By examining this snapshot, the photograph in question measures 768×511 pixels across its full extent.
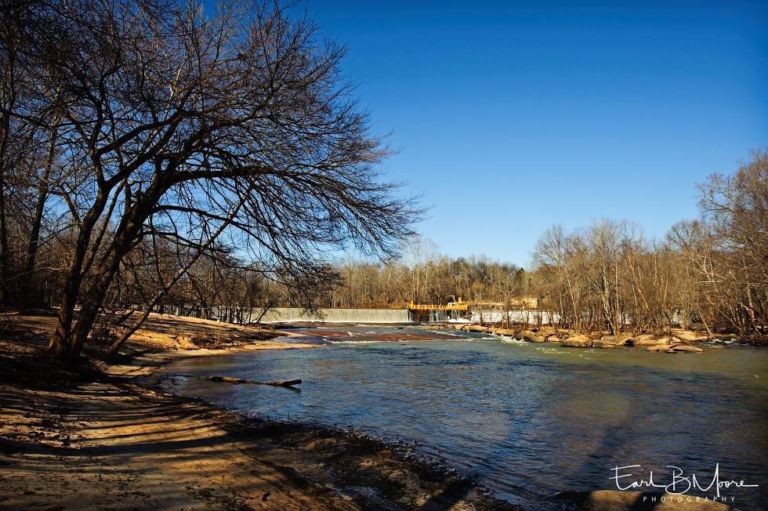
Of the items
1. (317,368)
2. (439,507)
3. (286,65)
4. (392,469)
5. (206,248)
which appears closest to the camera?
(439,507)

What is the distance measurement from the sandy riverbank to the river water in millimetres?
1320

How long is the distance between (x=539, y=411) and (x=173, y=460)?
9.83 meters

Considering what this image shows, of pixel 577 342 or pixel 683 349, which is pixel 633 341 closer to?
pixel 577 342

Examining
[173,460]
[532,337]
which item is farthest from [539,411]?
[532,337]

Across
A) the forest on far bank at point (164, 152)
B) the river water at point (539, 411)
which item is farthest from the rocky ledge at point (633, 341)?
the forest on far bank at point (164, 152)

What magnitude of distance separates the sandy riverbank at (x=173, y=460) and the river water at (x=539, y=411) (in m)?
1.32

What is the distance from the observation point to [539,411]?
42.9ft

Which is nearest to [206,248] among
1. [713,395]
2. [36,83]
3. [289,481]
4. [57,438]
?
[36,83]

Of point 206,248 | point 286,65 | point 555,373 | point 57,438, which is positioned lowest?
point 555,373

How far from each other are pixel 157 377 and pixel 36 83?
445 inches

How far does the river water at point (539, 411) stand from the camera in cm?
821

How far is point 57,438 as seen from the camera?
6.09 metres

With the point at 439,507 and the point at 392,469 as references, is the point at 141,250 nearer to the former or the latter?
the point at 392,469

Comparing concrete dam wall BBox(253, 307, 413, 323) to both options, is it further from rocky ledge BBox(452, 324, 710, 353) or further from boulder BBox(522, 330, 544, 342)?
rocky ledge BBox(452, 324, 710, 353)
